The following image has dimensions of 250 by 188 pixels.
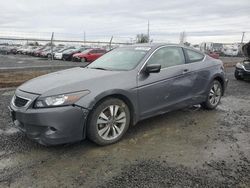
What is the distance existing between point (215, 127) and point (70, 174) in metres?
2.96

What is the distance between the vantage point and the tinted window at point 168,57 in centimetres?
484

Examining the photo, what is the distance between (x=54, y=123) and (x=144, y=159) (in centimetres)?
129

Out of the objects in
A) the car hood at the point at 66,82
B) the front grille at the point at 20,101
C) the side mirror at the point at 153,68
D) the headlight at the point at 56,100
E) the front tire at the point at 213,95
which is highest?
the side mirror at the point at 153,68

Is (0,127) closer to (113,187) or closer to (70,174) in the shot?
(70,174)

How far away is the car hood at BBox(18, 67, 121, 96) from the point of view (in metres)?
3.76

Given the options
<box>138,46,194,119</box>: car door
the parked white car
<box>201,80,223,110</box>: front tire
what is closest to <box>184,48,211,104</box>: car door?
<box>138,46,194,119</box>: car door

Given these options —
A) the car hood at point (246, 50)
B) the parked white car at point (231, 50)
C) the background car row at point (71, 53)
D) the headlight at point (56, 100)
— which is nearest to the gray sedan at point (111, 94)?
the headlight at point (56, 100)

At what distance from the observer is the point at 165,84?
4.75 metres

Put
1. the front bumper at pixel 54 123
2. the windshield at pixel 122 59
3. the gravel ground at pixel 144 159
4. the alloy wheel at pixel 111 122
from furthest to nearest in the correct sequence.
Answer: the windshield at pixel 122 59 < the alloy wheel at pixel 111 122 < the front bumper at pixel 54 123 < the gravel ground at pixel 144 159

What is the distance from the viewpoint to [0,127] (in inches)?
192

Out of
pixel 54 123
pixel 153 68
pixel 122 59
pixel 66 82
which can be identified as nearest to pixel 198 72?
pixel 153 68

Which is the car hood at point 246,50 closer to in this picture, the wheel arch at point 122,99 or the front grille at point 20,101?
the wheel arch at point 122,99

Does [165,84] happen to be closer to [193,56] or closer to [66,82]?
[193,56]

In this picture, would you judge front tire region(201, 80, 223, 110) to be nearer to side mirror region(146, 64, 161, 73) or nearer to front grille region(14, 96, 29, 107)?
side mirror region(146, 64, 161, 73)
